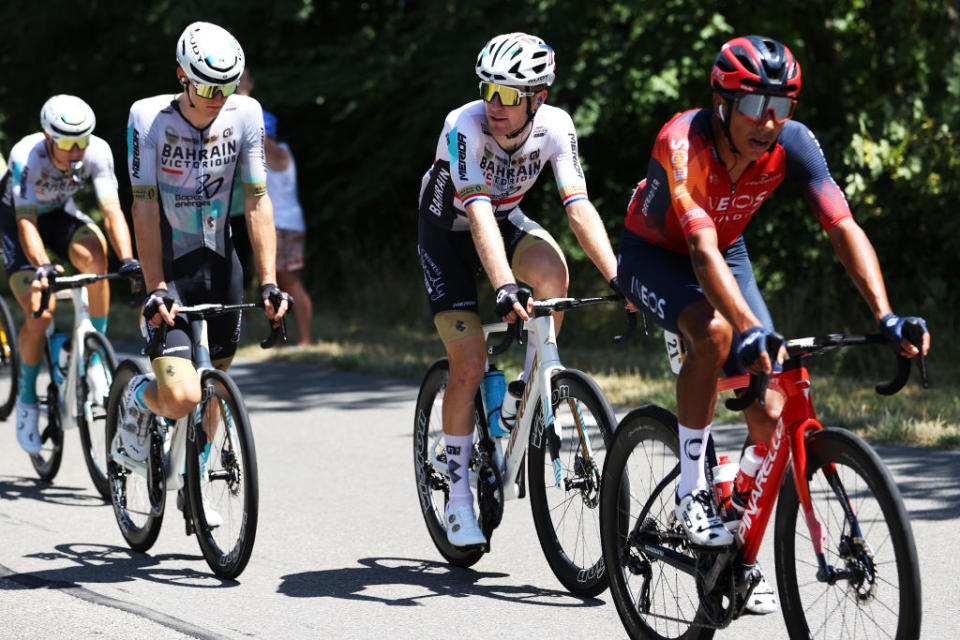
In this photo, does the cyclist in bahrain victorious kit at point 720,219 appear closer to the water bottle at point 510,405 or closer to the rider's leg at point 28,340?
the water bottle at point 510,405

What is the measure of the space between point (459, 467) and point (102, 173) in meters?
3.13

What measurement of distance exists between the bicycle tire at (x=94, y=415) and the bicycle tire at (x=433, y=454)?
2.12 metres

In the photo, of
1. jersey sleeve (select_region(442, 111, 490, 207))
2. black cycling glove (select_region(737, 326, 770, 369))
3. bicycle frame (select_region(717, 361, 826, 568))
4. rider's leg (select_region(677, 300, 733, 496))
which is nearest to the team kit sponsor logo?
jersey sleeve (select_region(442, 111, 490, 207))

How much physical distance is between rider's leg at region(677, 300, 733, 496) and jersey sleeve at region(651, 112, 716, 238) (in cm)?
29

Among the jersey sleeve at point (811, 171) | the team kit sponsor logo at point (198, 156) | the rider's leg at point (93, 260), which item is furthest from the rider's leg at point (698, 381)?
the rider's leg at point (93, 260)

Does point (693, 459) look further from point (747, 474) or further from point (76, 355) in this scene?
point (76, 355)

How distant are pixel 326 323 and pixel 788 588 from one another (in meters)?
11.2

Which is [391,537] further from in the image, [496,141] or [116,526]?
[496,141]

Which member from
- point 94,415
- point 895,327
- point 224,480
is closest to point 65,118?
point 94,415

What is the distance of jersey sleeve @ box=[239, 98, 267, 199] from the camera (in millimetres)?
6059

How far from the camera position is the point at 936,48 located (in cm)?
1180

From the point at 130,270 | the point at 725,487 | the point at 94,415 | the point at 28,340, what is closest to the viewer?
the point at 725,487

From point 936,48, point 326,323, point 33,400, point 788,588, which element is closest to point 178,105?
point 33,400

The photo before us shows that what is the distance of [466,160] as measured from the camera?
530 centimetres
